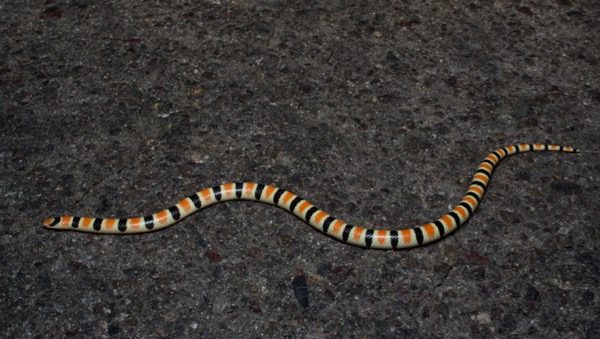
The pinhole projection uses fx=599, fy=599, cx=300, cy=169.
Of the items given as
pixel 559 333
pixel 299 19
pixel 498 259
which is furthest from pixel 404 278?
pixel 299 19

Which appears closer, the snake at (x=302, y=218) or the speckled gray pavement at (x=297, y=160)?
the speckled gray pavement at (x=297, y=160)

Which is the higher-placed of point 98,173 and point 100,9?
point 100,9

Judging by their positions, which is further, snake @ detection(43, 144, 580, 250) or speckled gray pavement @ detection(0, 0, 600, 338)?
snake @ detection(43, 144, 580, 250)

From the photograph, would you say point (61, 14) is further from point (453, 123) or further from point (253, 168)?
point (453, 123)

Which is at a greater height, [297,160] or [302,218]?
[297,160]
